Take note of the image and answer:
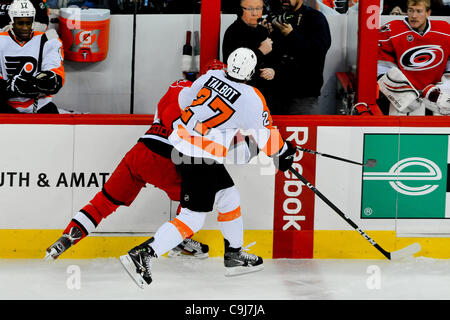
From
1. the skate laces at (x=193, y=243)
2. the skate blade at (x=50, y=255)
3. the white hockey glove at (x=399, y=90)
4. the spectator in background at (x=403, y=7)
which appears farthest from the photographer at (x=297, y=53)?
the skate blade at (x=50, y=255)

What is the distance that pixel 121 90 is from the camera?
5727 millimetres

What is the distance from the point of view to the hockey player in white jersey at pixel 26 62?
522cm

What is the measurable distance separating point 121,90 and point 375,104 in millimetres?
1473

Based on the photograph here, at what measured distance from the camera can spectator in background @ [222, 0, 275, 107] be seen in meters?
5.12

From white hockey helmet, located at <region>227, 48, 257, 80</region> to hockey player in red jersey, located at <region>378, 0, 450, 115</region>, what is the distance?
109 cm

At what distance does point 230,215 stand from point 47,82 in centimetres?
125

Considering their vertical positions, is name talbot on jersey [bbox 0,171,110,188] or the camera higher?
the camera

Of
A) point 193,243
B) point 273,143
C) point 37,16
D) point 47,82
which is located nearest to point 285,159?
point 273,143

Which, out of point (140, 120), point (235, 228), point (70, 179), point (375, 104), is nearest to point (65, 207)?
point (70, 179)

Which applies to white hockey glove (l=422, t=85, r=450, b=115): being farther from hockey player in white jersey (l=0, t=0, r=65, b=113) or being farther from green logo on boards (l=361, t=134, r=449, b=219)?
hockey player in white jersey (l=0, t=0, r=65, b=113)

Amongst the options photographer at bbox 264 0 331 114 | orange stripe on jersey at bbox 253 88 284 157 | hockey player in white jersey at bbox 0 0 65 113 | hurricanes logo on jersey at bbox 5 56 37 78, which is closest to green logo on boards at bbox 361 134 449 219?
photographer at bbox 264 0 331 114

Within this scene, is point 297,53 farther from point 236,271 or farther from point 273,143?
point 236,271

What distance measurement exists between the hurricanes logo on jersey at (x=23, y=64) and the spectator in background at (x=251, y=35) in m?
1.03

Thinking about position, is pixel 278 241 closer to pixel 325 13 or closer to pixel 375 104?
pixel 375 104
